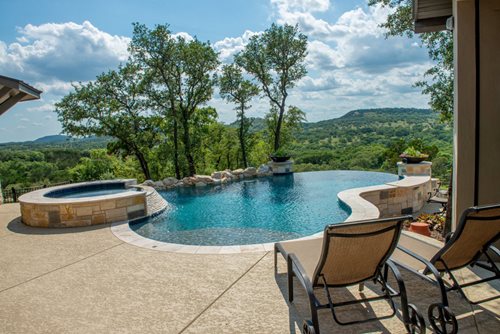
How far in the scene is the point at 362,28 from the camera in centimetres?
1203

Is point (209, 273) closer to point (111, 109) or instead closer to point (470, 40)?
point (470, 40)

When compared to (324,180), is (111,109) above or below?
above

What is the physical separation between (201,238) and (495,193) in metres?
4.78

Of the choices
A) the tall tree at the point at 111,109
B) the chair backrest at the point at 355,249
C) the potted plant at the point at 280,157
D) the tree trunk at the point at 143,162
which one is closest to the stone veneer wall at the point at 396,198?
the chair backrest at the point at 355,249

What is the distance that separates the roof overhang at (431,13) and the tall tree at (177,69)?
11.2m

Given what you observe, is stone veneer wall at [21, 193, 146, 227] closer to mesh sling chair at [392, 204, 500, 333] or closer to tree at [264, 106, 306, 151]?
mesh sling chair at [392, 204, 500, 333]

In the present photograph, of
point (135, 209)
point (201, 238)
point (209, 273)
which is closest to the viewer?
point (209, 273)

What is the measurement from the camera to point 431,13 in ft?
15.9

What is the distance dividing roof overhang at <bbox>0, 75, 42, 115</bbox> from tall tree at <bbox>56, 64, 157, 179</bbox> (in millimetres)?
5156

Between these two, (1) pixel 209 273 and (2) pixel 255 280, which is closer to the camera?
(2) pixel 255 280

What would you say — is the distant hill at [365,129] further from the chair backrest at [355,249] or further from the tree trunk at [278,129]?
the chair backrest at [355,249]

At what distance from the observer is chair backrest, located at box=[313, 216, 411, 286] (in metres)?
2.33

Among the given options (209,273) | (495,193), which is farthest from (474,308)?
(209,273)

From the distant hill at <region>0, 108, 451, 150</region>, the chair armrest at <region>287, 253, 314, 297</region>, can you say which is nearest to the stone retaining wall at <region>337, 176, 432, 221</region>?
the chair armrest at <region>287, 253, 314, 297</region>
